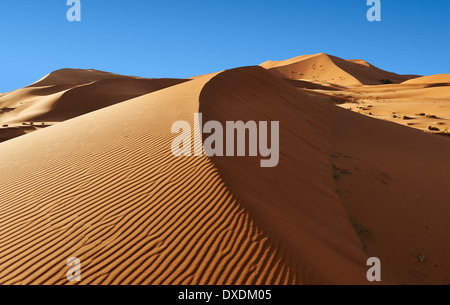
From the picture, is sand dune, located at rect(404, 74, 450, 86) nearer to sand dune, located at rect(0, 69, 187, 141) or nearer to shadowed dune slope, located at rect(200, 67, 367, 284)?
sand dune, located at rect(0, 69, 187, 141)

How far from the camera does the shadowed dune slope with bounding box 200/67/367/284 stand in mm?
3859

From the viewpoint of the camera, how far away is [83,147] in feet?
23.7

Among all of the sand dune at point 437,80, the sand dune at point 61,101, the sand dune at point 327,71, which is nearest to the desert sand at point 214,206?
the sand dune at point 61,101

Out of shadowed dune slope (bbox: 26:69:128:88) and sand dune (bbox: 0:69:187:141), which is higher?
shadowed dune slope (bbox: 26:69:128:88)

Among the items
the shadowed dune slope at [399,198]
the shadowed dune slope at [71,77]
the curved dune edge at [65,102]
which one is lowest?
the shadowed dune slope at [399,198]

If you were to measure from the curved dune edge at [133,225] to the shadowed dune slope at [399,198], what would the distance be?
2222 millimetres

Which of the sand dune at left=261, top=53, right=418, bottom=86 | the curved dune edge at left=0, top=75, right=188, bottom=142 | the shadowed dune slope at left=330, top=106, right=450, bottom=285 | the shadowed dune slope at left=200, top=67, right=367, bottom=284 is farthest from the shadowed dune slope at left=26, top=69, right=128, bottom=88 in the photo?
the shadowed dune slope at left=330, top=106, right=450, bottom=285

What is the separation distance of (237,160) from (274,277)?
274cm

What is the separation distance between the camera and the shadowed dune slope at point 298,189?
A: 3859mm

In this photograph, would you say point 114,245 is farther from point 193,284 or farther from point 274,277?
point 274,277

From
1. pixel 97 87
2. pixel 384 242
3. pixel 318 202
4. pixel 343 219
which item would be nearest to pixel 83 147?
pixel 318 202

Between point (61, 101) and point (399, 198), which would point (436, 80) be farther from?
point (61, 101)

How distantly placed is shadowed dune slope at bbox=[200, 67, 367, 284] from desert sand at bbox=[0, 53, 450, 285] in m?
0.03

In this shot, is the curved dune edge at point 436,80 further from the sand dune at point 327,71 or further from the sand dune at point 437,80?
the sand dune at point 327,71
